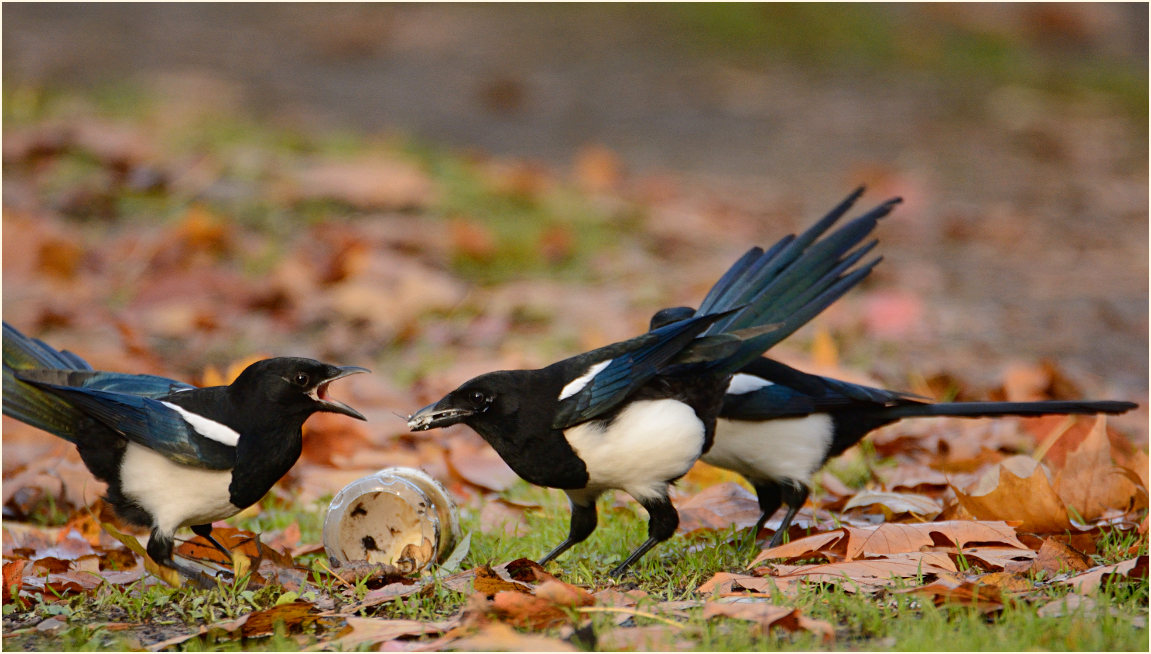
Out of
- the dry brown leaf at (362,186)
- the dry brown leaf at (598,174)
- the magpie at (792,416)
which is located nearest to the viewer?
the magpie at (792,416)

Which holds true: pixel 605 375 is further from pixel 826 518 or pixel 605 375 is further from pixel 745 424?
pixel 826 518

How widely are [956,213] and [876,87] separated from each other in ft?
A: 14.1

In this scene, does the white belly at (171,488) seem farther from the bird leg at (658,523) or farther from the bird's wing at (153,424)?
the bird leg at (658,523)

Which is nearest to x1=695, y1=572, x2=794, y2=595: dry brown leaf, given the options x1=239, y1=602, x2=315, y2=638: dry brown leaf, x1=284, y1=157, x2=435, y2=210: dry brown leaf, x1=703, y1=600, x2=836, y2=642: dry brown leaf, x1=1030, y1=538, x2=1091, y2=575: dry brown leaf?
x1=703, y1=600, x2=836, y2=642: dry brown leaf

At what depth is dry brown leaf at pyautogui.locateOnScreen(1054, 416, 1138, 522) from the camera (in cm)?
301

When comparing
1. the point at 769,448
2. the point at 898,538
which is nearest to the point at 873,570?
the point at 898,538

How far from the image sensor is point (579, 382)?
273 centimetres

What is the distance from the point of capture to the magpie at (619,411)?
8.84 feet

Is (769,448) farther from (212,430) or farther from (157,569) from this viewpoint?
(157,569)

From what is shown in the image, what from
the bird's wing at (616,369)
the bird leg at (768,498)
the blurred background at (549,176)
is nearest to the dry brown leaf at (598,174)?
the blurred background at (549,176)

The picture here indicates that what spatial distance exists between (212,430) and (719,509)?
141cm

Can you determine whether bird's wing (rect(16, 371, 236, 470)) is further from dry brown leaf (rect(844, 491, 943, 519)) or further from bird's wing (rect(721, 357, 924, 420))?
dry brown leaf (rect(844, 491, 943, 519))

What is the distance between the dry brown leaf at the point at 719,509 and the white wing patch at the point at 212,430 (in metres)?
1.17

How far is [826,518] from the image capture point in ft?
10.5
